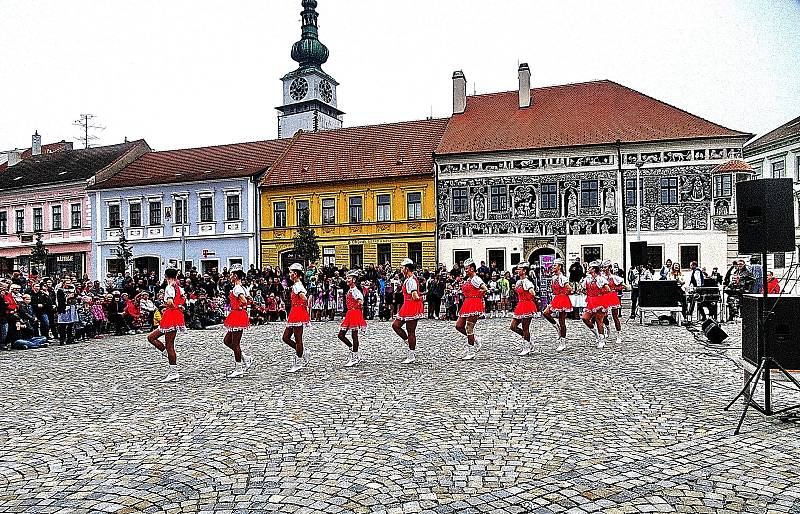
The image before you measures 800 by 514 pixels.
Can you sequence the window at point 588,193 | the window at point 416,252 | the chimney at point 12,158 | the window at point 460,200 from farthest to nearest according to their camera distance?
the chimney at point 12,158 < the window at point 416,252 < the window at point 460,200 < the window at point 588,193

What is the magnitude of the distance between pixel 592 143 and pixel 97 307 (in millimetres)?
25252

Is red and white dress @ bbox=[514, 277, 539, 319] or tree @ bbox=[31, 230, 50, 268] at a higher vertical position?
tree @ bbox=[31, 230, 50, 268]

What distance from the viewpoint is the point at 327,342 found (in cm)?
1750

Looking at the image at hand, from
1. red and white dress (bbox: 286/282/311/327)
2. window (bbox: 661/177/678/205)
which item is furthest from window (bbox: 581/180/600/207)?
red and white dress (bbox: 286/282/311/327)

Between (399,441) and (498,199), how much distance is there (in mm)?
31381

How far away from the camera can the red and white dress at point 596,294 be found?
50.5 feet

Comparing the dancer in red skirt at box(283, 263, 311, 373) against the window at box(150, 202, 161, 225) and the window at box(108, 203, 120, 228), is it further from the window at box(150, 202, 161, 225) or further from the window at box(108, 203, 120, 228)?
the window at box(108, 203, 120, 228)

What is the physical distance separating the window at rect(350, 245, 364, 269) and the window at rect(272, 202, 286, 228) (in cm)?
477

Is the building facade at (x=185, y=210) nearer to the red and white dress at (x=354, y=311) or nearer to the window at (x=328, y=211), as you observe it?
the window at (x=328, y=211)

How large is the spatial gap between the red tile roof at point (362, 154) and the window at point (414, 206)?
1.27m

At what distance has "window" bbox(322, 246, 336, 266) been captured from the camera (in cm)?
4056

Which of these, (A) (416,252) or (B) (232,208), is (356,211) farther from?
(B) (232,208)

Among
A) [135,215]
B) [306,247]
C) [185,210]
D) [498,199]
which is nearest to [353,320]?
[306,247]

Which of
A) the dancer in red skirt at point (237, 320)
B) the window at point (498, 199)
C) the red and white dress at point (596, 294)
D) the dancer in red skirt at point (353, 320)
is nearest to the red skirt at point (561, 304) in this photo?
the red and white dress at point (596, 294)
